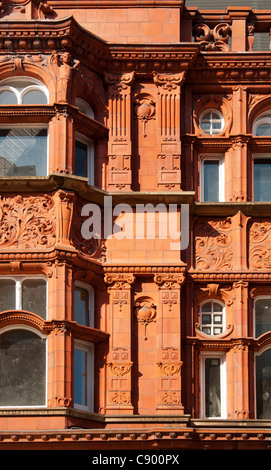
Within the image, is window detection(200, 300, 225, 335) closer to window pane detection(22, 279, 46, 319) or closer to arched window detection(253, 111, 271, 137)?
window pane detection(22, 279, 46, 319)

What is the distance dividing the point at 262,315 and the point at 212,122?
505 centimetres

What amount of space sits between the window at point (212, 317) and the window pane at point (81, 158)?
4.33 m

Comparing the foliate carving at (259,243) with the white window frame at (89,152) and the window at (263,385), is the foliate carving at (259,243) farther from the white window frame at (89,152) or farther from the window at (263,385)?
the white window frame at (89,152)

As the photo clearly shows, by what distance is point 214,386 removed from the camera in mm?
39844

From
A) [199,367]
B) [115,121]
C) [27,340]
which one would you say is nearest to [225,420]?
[199,367]

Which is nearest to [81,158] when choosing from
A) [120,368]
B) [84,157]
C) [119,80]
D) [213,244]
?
[84,157]

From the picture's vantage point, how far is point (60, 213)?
128 feet

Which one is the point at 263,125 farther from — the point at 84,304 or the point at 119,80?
the point at 84,304

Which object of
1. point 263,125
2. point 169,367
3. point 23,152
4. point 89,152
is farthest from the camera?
point 263,125

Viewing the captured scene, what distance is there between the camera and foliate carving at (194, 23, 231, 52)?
42.0 m

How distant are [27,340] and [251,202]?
6.37m

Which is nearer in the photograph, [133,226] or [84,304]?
[84,304]

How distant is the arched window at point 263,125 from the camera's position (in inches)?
1651
